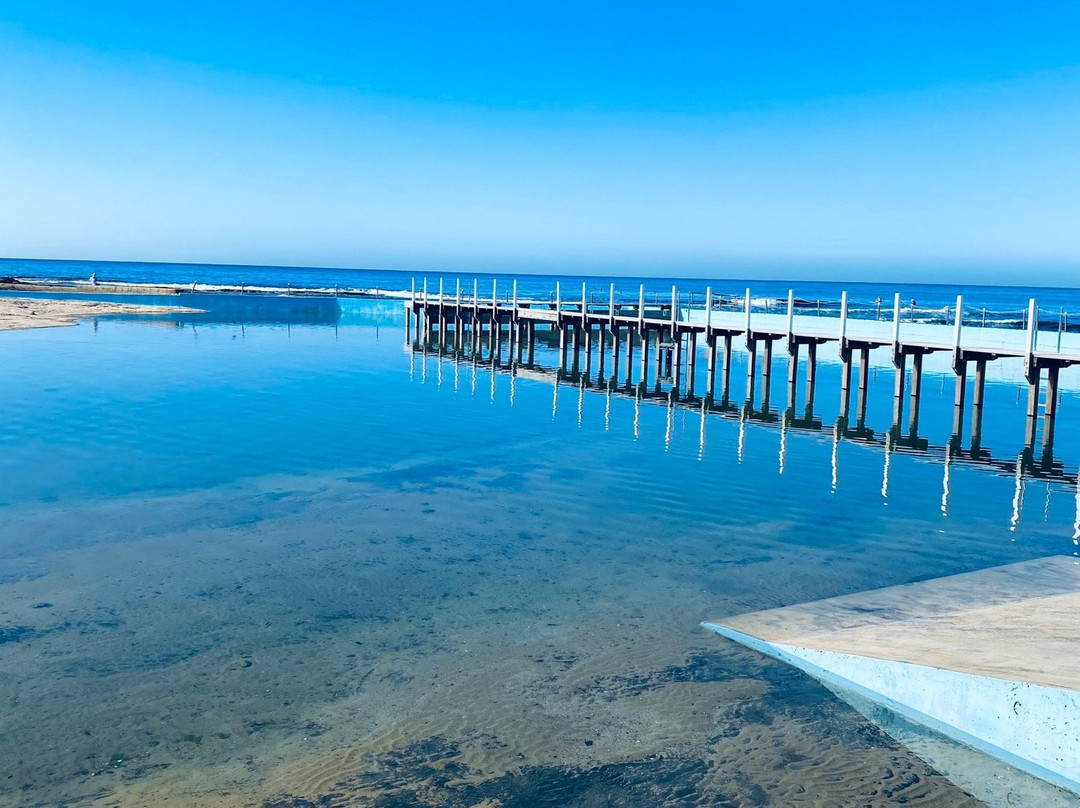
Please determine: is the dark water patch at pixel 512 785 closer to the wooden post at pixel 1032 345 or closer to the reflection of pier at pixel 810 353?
the reflection of pier at pixel 810 353

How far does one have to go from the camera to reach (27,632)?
32.0 ft

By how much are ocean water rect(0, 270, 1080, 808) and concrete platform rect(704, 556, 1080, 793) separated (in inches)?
14.9

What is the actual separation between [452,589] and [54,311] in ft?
186

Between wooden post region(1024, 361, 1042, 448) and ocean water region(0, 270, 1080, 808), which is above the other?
wooden post region(1024, 361, 1042, 448)

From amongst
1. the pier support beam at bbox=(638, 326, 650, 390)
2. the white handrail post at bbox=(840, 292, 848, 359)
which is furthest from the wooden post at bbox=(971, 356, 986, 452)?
the pier support beam at bbox=(638, 326, 650, 390)

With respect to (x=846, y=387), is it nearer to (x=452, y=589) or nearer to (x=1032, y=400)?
(x=1032, y=400)

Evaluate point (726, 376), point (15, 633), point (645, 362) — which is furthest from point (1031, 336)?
point (15, 633)

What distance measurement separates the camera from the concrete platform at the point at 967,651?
23.5 ft

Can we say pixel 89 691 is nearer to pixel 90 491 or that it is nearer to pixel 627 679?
pixel 627 679

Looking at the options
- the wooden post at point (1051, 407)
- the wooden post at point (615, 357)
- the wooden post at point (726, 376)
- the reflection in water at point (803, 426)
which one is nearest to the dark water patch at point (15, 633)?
the reflection in water at point (803, 426)

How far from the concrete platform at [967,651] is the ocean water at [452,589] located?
38 cm

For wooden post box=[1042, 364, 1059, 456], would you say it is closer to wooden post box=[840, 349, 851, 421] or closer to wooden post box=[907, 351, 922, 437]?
wooden post box=[907, 351, 922, 437]

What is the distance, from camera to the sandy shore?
4949cm

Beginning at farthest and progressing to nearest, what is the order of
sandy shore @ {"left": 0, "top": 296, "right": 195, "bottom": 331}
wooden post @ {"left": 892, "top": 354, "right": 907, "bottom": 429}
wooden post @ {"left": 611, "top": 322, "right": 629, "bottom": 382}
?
sandy shore @ {"left": 0, "top": 296, "right": 195, "bottom": 331}, wooden post @ {"left": 611, "top": 322, "right": 629, "bottom": 382}, wooden post @ {"left": 892, "top": 354, "right": 907, "bottom": 429}
